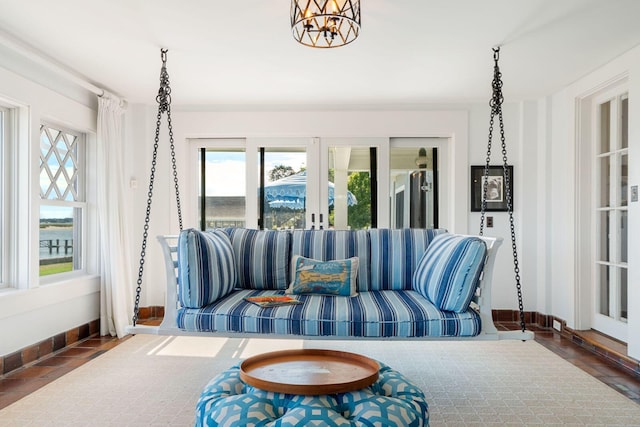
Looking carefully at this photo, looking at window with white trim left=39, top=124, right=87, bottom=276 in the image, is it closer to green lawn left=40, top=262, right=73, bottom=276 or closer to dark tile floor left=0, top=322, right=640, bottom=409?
green lawn left=40, top=262, right=73, bottom=276

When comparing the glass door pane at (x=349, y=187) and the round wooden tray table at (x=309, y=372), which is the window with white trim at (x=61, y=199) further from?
the round wooden tray table at (x=309, y=372)

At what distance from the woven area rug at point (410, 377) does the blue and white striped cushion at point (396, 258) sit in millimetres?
606

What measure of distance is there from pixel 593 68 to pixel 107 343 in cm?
456

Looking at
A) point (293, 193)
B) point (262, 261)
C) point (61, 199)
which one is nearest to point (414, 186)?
point (293, 193)

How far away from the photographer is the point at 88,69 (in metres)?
3.71

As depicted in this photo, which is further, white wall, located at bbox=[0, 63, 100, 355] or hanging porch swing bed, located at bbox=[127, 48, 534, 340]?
white wall, located at bbox=[0, 63, 100, 355]

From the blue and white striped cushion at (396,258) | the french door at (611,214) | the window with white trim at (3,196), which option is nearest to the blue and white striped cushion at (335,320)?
the blue and white striped cushion at (396,258)

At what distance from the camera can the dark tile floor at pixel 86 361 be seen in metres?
2.80

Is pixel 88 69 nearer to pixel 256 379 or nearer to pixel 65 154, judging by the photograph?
pixel 65 154

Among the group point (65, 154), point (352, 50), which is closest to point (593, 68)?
point (352, 50)

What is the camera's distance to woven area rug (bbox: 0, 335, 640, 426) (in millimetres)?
2412

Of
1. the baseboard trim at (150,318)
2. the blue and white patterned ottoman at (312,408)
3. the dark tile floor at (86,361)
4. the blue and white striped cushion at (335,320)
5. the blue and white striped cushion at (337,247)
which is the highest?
the blue and white striped cushion at (337,247)

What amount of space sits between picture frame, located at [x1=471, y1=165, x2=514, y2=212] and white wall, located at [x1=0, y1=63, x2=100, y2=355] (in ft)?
12.4

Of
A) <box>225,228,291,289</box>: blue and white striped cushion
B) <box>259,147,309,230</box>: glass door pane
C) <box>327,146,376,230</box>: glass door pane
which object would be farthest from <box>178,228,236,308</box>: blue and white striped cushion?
<box>327,146,376,230</box>: glass door pane
